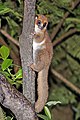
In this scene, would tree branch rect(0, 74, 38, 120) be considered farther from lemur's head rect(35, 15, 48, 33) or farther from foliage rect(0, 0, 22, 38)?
foliage rect(0, 0, 22, 38)

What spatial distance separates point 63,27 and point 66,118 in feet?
3.98

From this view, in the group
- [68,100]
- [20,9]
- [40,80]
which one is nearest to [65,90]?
[68,100]

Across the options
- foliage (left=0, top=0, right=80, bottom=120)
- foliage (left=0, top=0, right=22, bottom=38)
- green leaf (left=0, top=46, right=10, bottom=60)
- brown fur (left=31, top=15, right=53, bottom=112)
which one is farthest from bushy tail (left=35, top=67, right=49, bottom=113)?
foliage (left=0, top=0, right=22, bottom=38)

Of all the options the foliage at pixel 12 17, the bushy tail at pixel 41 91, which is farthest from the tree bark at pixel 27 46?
the foliage at pixel 12 17

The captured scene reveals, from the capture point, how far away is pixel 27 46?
128cm

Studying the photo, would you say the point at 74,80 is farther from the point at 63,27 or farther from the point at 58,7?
the point at 58,7

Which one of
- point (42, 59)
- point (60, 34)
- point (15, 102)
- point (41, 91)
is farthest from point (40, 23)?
point (60, 34)

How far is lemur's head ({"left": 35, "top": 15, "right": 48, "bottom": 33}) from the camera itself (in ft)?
5.83

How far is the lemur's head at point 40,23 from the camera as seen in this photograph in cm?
178

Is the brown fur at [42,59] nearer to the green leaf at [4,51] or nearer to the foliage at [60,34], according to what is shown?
the foliage at [60,34]

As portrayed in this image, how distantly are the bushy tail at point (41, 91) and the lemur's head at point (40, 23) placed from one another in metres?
0.23

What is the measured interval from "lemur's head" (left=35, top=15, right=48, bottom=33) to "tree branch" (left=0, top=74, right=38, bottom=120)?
637 millimetres

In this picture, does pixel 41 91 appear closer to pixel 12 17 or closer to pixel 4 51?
pixel 4 51

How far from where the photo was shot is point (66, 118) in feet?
11.9
